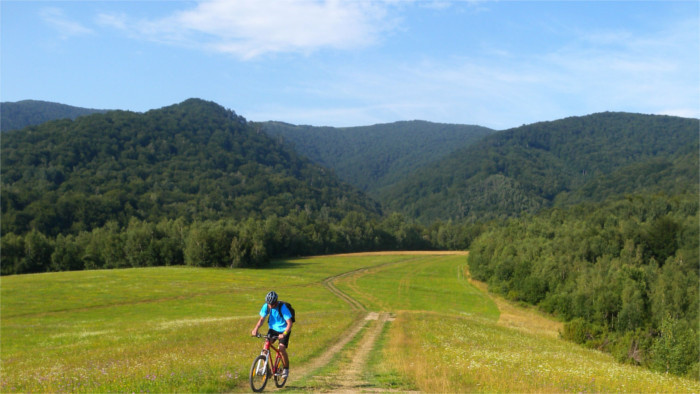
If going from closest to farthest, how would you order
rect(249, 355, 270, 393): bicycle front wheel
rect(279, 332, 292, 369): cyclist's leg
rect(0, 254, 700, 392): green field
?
1. rect(249, 355, 270, 393): bicycle front wheel
2. rect(279, 332, 292, 369): cyclist's leg
3. rect(0, 254, 700, 392): green field

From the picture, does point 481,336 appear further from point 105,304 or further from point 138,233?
point 138,233

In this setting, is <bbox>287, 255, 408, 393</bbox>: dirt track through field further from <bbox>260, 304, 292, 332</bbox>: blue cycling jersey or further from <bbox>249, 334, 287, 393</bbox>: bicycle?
<bbox>260, 304, 292, 332</bbox>: blue cycling jersey

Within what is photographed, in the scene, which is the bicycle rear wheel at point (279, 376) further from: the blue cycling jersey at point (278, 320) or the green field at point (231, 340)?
the blue cycling jersey at point (278, 320)

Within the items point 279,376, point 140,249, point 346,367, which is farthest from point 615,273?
point 140,249

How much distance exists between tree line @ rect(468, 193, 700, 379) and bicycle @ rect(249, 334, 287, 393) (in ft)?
161

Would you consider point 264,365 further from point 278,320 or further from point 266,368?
point 278,320

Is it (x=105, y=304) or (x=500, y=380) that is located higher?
(x=500, y=380)

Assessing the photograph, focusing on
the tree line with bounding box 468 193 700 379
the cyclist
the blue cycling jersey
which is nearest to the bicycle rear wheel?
the cyclist

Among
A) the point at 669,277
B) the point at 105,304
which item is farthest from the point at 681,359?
the point at 105,304

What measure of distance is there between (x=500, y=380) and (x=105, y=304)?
67668 mm

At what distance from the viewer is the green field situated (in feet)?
61.1

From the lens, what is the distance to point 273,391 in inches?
622

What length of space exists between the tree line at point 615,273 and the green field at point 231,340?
11411 mm

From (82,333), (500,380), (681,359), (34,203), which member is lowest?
(681,359)
